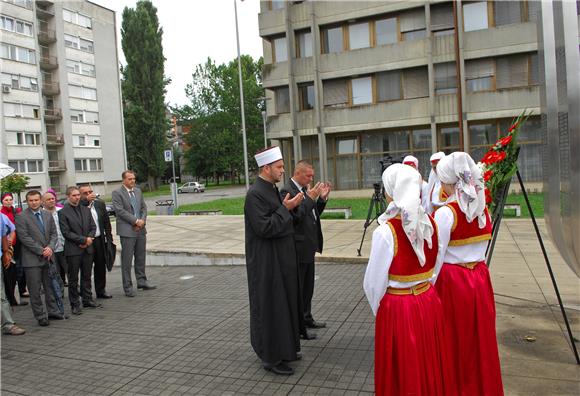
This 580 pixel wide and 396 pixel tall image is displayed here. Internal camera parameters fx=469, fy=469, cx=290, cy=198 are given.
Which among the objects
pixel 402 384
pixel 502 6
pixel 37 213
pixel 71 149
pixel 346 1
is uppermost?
pixel 346 1

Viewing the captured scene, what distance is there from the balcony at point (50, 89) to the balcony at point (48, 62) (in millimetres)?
1574

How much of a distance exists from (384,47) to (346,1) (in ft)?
11.2

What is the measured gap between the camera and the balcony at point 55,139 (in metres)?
46.4

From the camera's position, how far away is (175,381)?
447cm

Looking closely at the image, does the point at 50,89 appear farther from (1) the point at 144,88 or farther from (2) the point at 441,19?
(2) the point at 441,19

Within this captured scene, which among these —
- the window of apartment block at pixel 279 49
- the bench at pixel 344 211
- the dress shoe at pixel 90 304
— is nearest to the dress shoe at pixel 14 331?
the dress shoe at pixel 90 304

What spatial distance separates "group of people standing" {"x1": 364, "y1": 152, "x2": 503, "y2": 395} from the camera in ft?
9.55

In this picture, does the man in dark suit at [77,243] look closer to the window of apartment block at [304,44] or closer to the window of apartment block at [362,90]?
the window of apartment block at [362,90]

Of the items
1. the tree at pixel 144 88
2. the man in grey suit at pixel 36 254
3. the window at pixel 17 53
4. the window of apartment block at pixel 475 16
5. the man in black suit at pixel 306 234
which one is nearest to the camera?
the man in black suit at pixel 306 234

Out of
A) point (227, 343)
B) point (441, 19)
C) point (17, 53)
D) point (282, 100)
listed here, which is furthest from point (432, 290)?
point (17, 53)

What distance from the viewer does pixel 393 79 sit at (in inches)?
1009

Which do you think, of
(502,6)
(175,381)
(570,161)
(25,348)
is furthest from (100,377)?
(502,6)

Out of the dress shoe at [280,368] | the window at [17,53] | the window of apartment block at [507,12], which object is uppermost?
Answer: the window at [17,53]

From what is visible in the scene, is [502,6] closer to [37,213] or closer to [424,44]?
[424,44]
